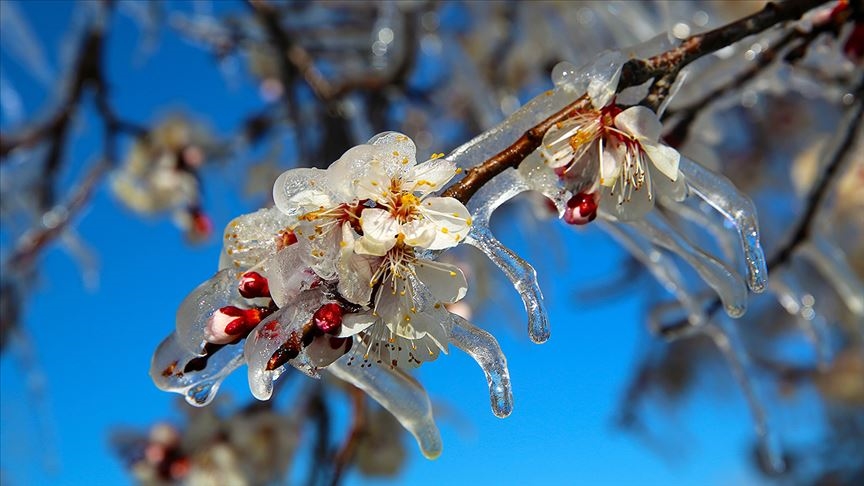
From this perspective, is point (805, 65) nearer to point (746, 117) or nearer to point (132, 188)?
point (132, 188)

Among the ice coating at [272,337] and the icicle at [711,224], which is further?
the icicle at [711,224]

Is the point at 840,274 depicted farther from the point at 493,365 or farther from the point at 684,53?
the point at 493,365

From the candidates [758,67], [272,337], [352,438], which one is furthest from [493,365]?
[352,438]

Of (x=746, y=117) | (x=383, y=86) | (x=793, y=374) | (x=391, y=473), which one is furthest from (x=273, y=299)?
(x=793, y=374)

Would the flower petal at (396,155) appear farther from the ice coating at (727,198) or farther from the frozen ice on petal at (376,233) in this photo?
the ice coating at (727,198)

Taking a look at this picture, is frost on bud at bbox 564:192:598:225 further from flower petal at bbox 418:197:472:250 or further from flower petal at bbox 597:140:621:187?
flower petal at bbox 418:197:472:250

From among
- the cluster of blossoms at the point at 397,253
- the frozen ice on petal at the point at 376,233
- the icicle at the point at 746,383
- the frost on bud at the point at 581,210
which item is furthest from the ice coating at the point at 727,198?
the icicle at the point at 746,383

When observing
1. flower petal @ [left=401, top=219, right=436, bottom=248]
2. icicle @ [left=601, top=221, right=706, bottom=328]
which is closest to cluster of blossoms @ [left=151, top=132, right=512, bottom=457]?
flower petal @ [left=401, top=219, right=436, bottom=248]
